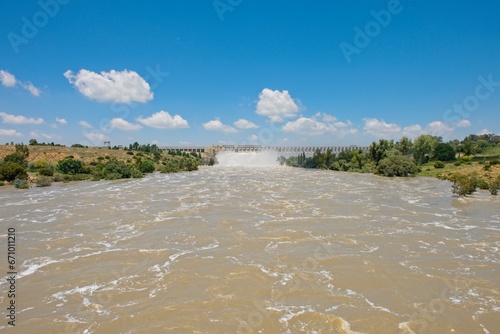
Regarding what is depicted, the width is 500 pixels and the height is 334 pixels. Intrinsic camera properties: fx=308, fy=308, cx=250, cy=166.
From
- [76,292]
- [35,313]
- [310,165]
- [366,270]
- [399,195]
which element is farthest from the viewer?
[310,165]

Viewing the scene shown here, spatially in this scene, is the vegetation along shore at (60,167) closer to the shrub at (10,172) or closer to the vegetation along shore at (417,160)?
the shrub at (10,172)

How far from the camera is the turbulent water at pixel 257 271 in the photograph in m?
8.62

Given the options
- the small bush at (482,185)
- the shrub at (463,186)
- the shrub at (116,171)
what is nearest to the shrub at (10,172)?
the shrub at (116,171)

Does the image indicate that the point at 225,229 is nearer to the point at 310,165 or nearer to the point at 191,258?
the point at 191,258

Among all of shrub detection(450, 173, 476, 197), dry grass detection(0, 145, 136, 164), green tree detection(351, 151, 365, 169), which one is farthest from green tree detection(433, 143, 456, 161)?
dry grass detection(0, 145, 136, 164)

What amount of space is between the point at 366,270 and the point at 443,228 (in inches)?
387

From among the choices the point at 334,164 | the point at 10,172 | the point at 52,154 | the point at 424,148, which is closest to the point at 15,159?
the point at 10,172

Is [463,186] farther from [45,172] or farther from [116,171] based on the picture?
[45,172]

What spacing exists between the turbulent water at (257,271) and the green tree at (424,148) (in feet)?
203

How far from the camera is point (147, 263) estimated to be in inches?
514

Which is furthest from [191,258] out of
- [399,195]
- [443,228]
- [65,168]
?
[65,168]

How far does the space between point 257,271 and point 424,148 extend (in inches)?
3232

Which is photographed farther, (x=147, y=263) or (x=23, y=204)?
(x=23, y=204)

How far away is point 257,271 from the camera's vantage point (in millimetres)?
12023
